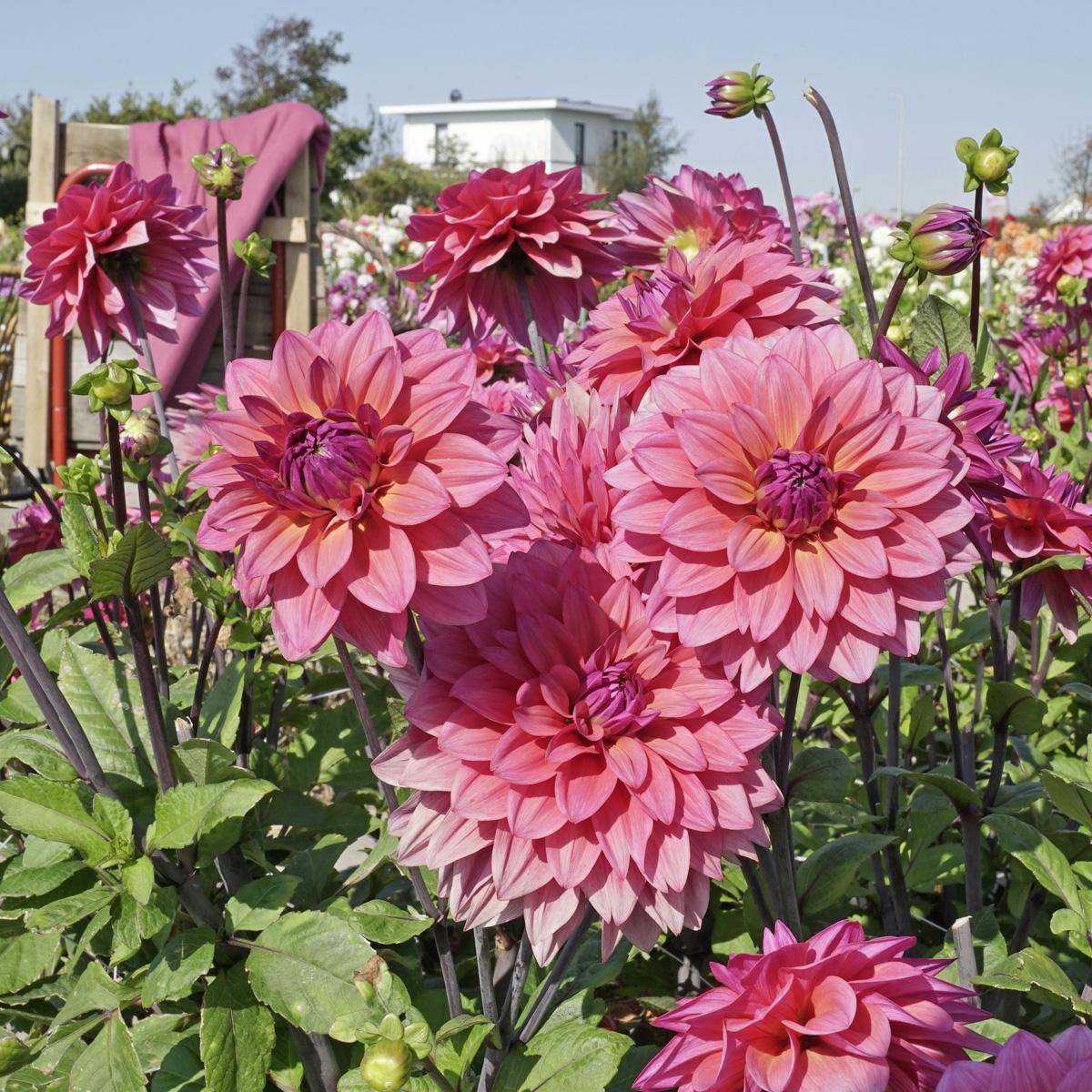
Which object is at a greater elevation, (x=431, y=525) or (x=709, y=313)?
(x=709, y=313)

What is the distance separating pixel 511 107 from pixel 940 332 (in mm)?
47351

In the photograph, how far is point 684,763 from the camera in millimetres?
787

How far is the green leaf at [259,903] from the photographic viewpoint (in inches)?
43.3

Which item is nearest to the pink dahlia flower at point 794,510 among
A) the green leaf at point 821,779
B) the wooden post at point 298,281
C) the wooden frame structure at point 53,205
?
the green leaf at point 821,779

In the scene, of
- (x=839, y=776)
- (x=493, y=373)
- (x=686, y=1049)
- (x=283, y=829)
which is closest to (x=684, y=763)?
(x=686, y=1049)

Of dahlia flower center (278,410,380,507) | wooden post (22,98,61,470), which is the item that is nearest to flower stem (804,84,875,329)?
dahlia flower center (278,410,380,507)

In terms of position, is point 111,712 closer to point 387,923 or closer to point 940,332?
point 387,923

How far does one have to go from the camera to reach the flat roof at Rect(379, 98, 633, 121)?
146ft

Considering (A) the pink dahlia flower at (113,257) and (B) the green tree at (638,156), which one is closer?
(A) the pink dahlia flower at (113,257)

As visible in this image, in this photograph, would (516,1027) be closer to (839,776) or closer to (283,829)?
(839,776)

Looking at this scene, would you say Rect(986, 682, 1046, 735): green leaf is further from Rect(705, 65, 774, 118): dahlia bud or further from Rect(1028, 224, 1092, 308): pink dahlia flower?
Rect(1028, 224, 1092, 308): pink dahlia flower

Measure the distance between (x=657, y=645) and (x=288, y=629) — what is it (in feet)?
0.89

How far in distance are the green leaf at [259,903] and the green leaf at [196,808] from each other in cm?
12

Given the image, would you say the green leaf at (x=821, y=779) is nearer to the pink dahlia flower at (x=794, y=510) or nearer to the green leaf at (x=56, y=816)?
the pink dahlia flower at (x=794, y=510)
